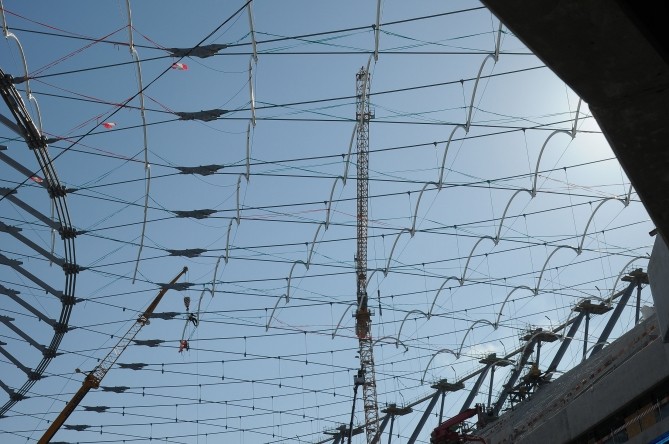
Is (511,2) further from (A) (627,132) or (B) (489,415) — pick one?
(B) (489,415)

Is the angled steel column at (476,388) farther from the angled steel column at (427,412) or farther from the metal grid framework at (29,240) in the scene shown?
the metal grid framework at (29,240)

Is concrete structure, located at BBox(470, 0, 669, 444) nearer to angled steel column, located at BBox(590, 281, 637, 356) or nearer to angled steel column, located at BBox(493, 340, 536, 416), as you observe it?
angled steel column, located at BBox(590, 281, 637, 356)

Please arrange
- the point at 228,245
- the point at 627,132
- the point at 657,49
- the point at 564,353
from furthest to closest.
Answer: the point at 564,353
the point at 228,245
the point at 627,132
the point at 657,49

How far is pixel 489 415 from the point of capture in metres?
71.9

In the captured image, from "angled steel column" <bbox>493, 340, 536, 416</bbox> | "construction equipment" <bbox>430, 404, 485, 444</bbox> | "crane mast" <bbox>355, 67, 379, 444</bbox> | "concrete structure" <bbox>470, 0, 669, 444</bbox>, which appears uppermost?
"crane mast" <bbox>355, 67, 379, 444</bbox>

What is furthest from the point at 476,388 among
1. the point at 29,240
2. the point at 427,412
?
the point at 29,240

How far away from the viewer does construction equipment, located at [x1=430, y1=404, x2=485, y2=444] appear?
66.7m

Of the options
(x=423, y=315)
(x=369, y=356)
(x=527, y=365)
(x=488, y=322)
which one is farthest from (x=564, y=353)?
(x=369, y=356)

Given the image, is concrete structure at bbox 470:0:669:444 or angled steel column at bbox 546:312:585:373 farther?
angled steel column at bbox 546:312:585:373

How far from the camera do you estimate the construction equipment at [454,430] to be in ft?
219

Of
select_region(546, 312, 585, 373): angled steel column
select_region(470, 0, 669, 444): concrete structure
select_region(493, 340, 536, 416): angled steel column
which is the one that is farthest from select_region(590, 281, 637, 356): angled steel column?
select_region(470, 0, 669, 444): concrete structure

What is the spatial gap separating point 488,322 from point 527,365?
24.5ft

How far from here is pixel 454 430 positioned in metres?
71.5

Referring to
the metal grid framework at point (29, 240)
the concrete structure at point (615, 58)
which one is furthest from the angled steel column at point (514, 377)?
the concrete structure at point (615, 58)
